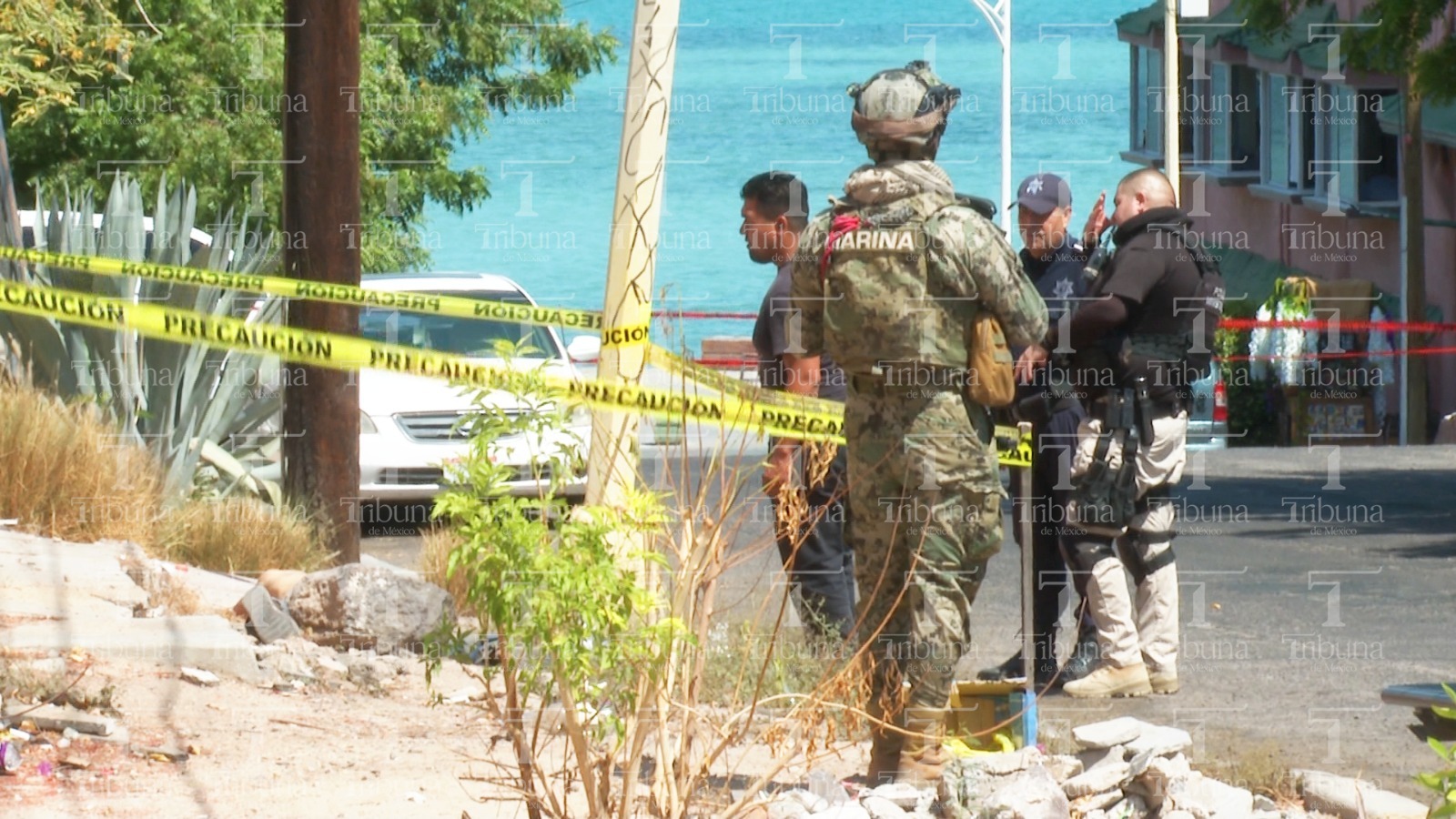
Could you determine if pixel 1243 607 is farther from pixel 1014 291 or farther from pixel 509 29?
pixel 509 29

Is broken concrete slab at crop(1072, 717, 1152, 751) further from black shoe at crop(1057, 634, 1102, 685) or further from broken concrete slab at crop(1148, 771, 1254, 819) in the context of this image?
black shoe at crop(1057, 634, 1102, 685)

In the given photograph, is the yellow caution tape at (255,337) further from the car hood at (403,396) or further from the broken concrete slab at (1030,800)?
the car hood at (403,396)

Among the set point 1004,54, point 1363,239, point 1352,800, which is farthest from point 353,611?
point 1363,239

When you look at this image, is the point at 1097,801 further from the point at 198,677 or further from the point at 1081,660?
the point at 198,677

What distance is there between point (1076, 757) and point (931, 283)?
1.37m

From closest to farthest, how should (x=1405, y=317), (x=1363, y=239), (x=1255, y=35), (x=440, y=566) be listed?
(x=440, y=566) < (x=1255, y=35) < (x=1405, y=317) < (x=1363, y=239)

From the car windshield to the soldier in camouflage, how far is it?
27.8ft

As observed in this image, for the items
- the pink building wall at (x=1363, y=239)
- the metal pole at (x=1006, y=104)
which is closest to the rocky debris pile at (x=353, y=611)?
the pink building wall at (x=1363, y=239)

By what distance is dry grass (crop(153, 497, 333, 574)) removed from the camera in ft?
31.1

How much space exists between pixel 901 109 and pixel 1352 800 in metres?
2.25

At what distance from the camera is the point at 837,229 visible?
5.92 metres

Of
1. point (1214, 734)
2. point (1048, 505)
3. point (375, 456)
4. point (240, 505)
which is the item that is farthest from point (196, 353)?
point (1214, 734)

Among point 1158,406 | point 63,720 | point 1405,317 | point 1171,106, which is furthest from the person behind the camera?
point 1405,317

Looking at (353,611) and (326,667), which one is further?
(353,611)
